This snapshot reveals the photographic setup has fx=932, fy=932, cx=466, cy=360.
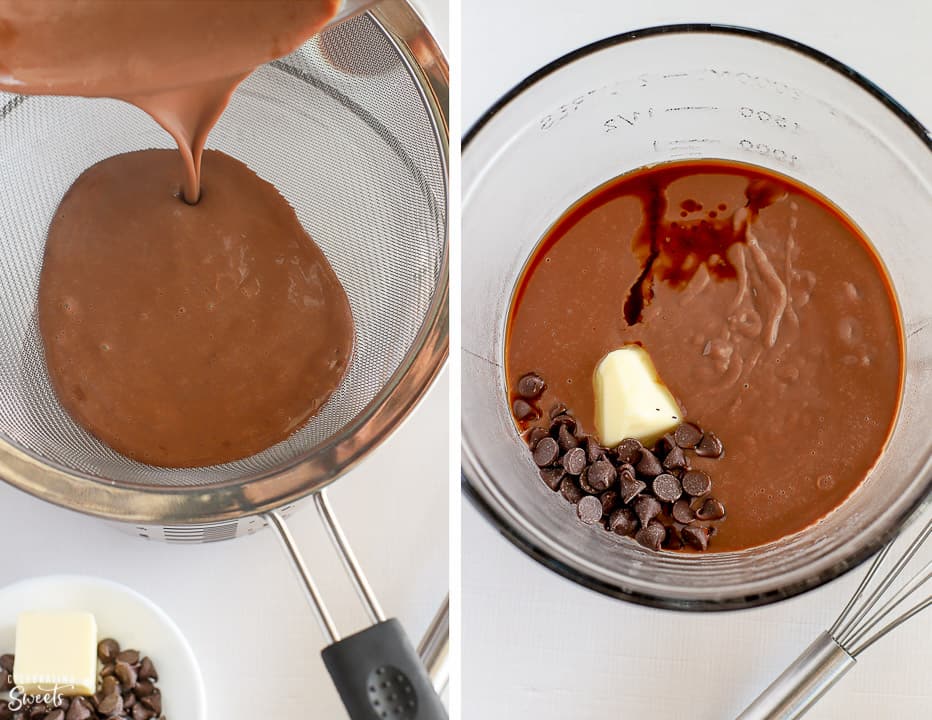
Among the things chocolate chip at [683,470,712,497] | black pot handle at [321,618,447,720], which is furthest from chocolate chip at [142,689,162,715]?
chocolate chip at [683,470,712,497]

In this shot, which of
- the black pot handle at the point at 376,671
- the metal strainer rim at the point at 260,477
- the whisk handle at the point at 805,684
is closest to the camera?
the black pot handle at the point at 376,671

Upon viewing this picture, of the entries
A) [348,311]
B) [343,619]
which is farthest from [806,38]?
[343,619]

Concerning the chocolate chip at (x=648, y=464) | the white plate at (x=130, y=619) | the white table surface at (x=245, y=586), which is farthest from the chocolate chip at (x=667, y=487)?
the white plate at (x=130, y=619)

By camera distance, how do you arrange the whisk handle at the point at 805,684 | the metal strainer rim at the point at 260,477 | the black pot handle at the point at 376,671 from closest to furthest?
1. the black pot handle at the point at 376,671
2. the metal strainer rim at the point at 260,477
3. the whisk handle at the point at 805,684

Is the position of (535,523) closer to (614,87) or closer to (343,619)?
(343,619)

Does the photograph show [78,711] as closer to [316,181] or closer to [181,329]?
[181,329]

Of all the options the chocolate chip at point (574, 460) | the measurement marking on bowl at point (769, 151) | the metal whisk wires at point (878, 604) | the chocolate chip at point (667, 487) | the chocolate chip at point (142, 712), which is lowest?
the metal whisk wires at point (878, 604)

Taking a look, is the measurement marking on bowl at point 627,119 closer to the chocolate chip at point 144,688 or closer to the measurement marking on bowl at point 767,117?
the measurement marking on bowl at point 767,117
